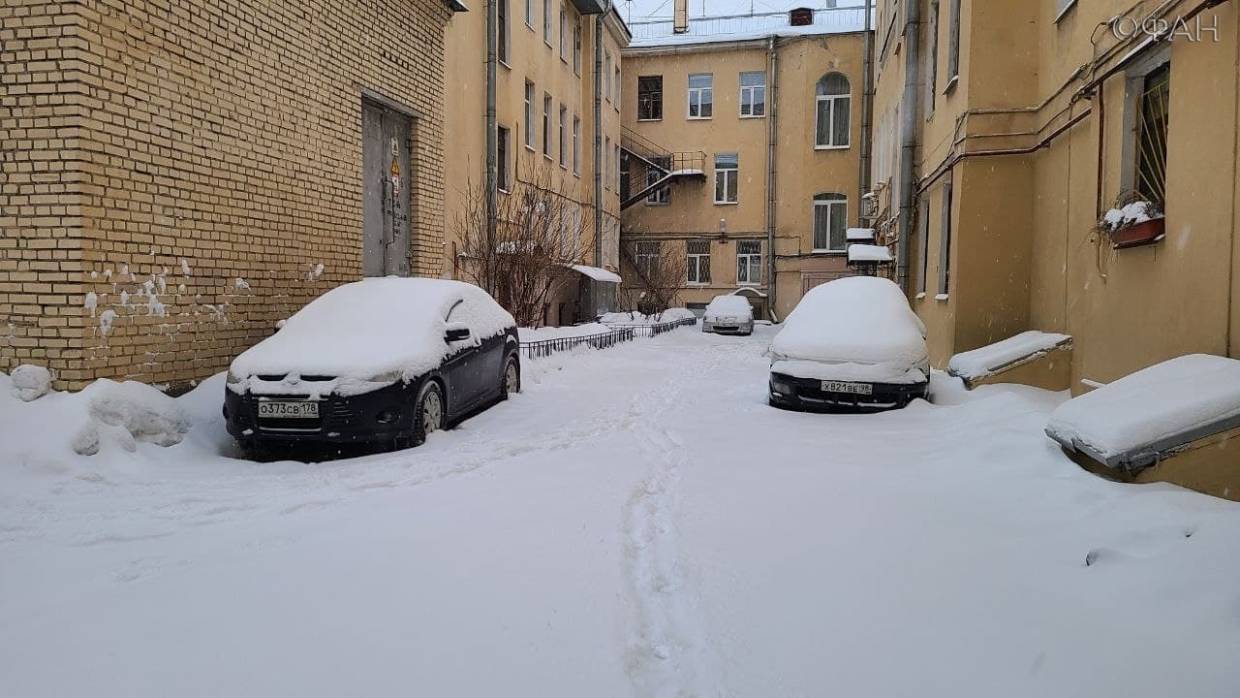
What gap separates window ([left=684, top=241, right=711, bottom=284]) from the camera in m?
35.4

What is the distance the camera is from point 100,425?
6039 millimetres

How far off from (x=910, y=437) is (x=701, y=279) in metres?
28.4

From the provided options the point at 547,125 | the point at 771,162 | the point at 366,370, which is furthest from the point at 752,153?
the point at 366,370

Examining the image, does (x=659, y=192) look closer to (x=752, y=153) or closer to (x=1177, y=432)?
(x=752, y=153)

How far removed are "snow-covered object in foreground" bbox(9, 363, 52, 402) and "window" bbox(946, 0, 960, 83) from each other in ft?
38.2

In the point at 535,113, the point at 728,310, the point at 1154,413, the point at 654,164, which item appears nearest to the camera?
the point at 1154,413

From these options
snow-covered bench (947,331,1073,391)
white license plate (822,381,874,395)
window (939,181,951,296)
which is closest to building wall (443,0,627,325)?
white license plate (822,381,874,395)

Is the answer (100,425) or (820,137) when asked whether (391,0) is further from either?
(820,137)

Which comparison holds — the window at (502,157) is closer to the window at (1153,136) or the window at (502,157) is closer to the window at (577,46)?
the window at (577,46)

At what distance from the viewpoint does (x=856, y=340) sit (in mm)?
8953

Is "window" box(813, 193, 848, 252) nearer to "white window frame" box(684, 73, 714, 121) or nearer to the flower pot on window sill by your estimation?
"white window frame" box(684, 73, 714, 121)

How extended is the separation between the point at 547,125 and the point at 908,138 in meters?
11.4

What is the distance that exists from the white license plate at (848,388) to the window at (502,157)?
1312 centimetres

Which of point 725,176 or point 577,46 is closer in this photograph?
point 577,46
